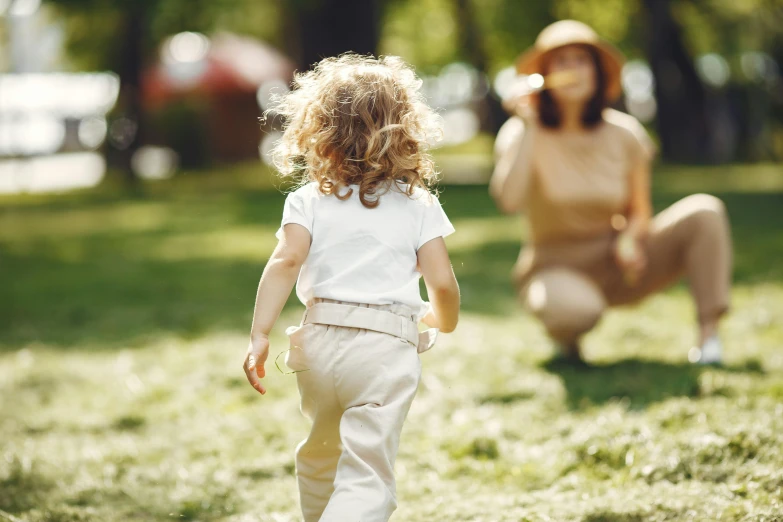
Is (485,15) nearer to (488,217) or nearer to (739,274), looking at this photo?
(488,217)

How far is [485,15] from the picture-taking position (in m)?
27.2

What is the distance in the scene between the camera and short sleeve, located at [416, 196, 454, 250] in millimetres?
2818

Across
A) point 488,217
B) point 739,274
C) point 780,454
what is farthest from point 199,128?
point 780,454

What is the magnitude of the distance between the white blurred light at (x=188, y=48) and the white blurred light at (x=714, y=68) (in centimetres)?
1494

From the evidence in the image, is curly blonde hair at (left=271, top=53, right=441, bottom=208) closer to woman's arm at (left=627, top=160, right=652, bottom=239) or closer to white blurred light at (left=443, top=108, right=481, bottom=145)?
woman's arm at (left=627, top=160, right=652, bottom=239)

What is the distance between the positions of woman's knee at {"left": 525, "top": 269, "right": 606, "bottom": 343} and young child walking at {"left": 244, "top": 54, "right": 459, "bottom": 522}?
221 centimetres

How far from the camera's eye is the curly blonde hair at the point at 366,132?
281 centimetres

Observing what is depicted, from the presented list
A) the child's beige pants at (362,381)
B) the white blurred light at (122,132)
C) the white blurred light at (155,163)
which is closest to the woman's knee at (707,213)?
the child's beige pants at (362,381)

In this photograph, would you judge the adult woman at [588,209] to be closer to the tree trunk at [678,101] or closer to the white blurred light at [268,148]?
the white blurred light at [268,148]

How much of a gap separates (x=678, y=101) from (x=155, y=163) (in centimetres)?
1528

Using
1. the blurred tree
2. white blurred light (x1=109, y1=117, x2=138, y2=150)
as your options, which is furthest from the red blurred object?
white blurred light (x1=109, y1=117, x2=138, y2=150)

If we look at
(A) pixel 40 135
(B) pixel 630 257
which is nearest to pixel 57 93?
(A) pixel 40 135

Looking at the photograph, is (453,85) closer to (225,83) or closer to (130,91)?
(225,83)

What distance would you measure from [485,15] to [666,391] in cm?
2383
